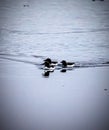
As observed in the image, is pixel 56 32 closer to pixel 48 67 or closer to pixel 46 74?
pixel 48 67

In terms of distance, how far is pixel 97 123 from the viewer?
85.4 inches

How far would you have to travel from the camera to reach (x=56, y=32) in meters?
4.76

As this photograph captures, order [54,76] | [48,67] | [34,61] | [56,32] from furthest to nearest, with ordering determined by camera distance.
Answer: [56,32] < [34,61] < [48,67] < [54,76]

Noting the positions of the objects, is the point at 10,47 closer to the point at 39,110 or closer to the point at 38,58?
the point at 38,58

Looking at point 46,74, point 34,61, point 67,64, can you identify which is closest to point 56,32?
point 34,61

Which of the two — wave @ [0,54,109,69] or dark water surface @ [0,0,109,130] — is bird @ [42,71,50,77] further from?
wave @ [0,54,109,69]

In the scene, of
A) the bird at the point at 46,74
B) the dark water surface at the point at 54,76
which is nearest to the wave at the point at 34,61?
the dark water surface at the point at 54,76

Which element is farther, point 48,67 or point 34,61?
point 34,61

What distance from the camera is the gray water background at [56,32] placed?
3.72 m

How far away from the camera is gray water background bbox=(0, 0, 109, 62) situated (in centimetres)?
372

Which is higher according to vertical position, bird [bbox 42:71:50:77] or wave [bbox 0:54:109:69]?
wave [bbox 0:54:109:69]

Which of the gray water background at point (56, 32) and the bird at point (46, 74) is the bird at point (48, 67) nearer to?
the bird at point (46, 74)

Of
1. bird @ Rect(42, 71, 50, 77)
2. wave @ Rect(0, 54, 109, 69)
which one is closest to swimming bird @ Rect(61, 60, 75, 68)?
wave @ Rect(0, 54, 109, 69)

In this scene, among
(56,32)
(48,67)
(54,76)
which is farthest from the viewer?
(56,32)
